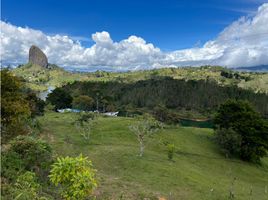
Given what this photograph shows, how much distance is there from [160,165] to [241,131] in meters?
28.5

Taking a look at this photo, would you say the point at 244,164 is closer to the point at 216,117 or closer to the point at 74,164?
the point at 216,117

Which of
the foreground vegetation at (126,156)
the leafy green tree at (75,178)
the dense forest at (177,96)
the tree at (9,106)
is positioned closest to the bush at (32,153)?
the foreground vegetation at (126,156)

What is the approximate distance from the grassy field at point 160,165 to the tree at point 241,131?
248 cm

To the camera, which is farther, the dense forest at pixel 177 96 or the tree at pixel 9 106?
the dense forest at pixel 177 96

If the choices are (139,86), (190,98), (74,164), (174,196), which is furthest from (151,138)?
(139,86)

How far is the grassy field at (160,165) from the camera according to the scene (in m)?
29.4

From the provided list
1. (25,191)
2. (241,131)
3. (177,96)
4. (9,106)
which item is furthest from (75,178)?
(177,96)

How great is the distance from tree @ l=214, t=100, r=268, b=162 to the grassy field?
248 centimetres

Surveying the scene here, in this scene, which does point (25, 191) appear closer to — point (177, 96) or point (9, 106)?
point (9, 106)

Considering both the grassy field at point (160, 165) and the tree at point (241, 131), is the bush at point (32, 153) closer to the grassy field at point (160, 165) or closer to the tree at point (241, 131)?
the grassy field at point (160, 165)

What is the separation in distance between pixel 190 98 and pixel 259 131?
339 feet

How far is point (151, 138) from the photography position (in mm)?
57156

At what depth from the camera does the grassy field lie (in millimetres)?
29422

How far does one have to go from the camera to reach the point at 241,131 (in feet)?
201
